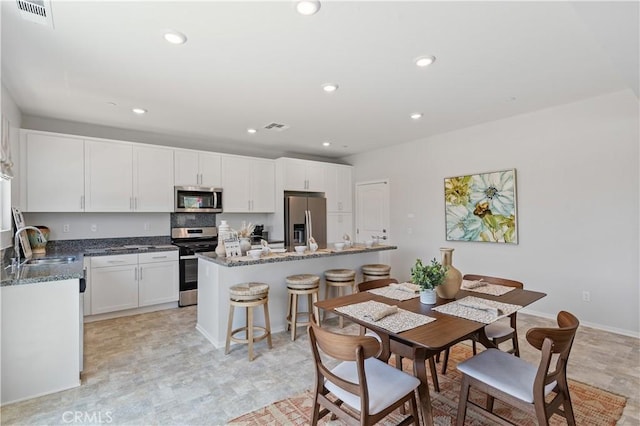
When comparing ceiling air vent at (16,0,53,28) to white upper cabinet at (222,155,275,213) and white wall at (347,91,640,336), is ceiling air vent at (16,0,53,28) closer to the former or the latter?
white upper cabinet at (222,155,275,213)

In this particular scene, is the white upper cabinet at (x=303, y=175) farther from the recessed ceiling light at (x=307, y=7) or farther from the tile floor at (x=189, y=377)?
the recessed ceiling light at (x=307, y=7)

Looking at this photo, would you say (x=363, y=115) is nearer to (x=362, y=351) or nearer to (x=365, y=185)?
(x=365, y=185)

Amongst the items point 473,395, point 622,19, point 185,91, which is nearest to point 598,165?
point 622,19

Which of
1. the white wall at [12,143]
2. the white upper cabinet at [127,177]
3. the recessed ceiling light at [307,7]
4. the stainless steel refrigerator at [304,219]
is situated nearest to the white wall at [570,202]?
the stainless steel refrigerator at [304,219]

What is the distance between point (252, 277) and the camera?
3379 millimetres

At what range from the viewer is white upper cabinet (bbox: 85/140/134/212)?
13.6 feet

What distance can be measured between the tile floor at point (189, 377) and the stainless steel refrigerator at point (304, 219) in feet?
7.88

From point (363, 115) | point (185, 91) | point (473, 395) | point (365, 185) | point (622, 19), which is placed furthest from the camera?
point (365, 185)

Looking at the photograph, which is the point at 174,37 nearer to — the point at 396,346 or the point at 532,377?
the point at 396,346

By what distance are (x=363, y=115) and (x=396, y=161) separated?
6.26 feet

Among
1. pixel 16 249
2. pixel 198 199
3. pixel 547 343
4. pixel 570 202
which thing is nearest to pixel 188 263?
pixel 198 199

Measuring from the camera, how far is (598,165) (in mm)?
3535

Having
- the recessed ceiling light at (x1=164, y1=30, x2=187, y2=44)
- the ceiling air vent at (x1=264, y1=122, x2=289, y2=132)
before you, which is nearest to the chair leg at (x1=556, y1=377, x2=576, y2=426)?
the recessed ceiling light at (x1=164, y1=30, x2=187, y2=44)

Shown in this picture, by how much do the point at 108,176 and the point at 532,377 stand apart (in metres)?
4.91
